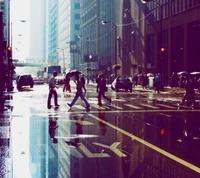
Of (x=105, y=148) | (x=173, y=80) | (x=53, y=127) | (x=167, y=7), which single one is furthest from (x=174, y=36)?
(x=105, y=148)

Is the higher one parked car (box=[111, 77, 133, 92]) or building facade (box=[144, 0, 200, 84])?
building facade (box=[144, 0, 200, 84])

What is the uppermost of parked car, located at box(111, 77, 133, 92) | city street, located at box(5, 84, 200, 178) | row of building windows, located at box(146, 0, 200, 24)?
row of building windows, located at box(146, 0, 200, 24)

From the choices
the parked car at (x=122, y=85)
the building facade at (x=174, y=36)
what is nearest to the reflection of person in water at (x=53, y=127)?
the parked car at (x=122, y=85)

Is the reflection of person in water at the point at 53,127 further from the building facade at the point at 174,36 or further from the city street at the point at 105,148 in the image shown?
the building facade at the point at 174,36

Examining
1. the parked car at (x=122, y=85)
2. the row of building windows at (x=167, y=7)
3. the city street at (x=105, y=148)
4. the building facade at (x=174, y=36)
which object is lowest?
the city street at (x=105, y=148)

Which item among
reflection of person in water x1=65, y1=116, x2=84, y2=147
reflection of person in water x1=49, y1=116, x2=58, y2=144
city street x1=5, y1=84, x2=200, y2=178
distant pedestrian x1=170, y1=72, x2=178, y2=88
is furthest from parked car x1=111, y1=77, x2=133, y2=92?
city street x1=5, y1=84, x2=200, y2=178

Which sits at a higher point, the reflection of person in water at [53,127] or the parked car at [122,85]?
the parked car at [122,85]

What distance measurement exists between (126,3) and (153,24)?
18474mm

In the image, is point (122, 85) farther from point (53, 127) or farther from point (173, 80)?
point (53, 127)

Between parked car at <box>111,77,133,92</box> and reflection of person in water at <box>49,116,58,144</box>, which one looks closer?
reflection of person in water at <box>49,116,58,144</box>

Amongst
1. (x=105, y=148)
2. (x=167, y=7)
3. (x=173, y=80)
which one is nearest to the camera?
(x=105, y=148)

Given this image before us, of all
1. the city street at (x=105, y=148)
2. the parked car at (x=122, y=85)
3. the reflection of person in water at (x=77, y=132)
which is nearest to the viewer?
the city street at (x=105, y=148)

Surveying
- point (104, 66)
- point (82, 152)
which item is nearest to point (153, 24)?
point (104, 66)

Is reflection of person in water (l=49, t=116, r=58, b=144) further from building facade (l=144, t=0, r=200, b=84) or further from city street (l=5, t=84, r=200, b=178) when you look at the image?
building facade (l=144, t=0, r=200, b=84)
